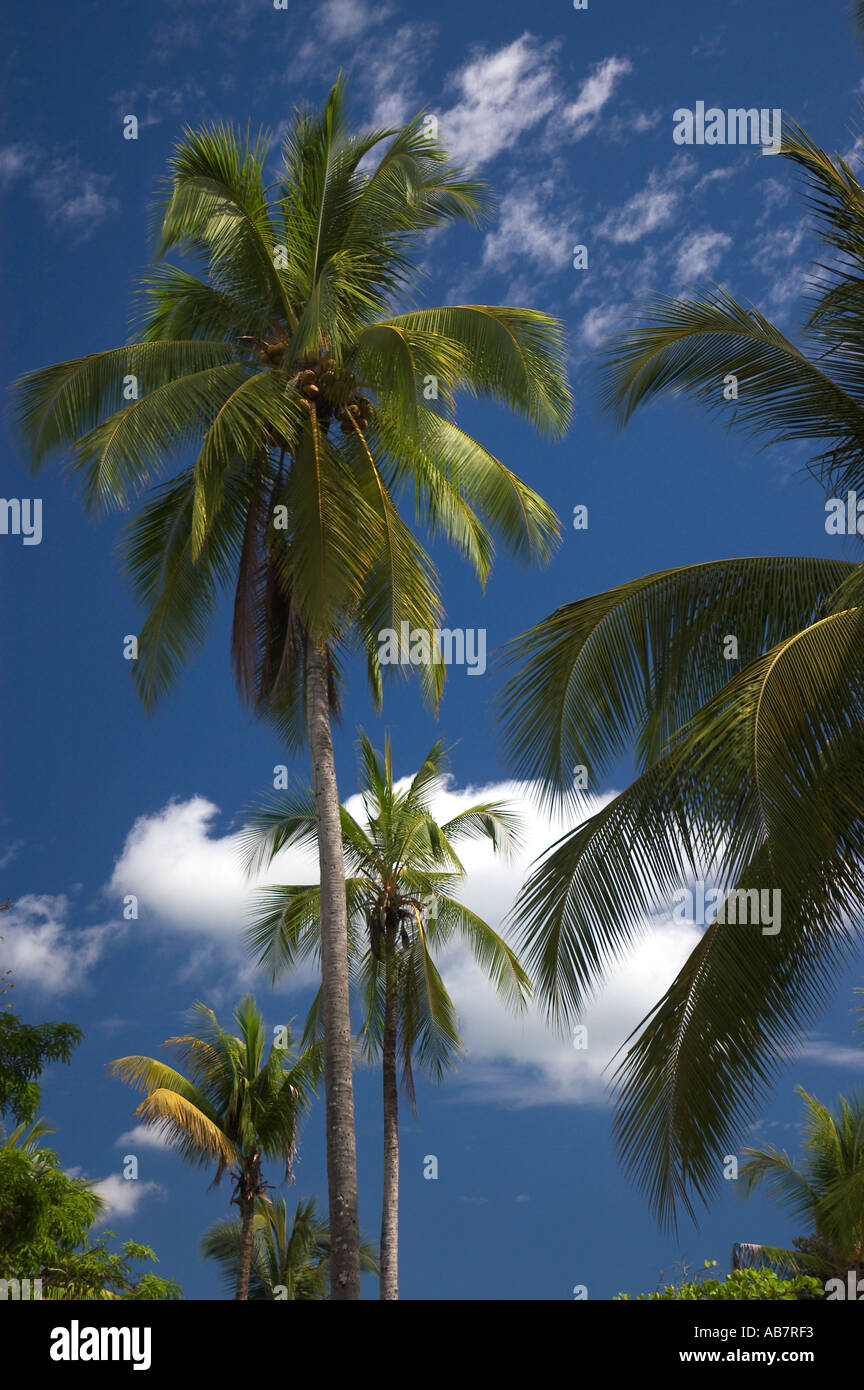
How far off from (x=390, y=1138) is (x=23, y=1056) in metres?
7.98

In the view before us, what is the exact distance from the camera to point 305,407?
13.7m

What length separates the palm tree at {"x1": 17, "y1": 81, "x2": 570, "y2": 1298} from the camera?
12.9m

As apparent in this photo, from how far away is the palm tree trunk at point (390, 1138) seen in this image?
1830 centimetres

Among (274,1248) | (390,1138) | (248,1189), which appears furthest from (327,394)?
(274,1248)

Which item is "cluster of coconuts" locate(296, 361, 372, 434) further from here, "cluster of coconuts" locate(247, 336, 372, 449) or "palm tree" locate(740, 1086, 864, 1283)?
"palm tree" locate(740, 1086, 864, 1283)

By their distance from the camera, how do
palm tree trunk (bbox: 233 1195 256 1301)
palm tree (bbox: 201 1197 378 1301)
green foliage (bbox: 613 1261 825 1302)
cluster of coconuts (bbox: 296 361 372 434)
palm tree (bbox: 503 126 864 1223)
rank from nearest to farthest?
palm tree (bbox: 503 126 864 1223) → green foliage (bbox: 613 1261 825 1302) → cluster of coconuts (bbox: 296 361 372 434) → palm tree trunk (bbox: 233 1195 256 1301) → palm tree (bbox: 201 1197 378 1301)

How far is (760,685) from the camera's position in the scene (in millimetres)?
7219

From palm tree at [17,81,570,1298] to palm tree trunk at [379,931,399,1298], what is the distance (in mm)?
6396

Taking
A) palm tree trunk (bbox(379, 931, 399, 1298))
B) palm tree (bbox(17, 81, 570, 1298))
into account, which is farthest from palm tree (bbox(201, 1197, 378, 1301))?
palm tree (bbox(17, 81, 570, 1298))

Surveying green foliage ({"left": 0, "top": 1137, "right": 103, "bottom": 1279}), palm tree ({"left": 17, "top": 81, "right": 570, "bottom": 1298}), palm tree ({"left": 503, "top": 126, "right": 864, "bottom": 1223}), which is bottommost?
green foliage ({"left": 0, "top": 1137, "right": 103, "bottom": 1279})

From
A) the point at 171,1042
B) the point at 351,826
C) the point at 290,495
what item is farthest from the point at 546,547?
the point at 171,1042

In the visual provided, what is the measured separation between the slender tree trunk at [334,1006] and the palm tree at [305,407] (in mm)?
38

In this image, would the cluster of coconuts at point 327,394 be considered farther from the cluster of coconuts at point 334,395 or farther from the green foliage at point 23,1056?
the green foliage at point 23,1056

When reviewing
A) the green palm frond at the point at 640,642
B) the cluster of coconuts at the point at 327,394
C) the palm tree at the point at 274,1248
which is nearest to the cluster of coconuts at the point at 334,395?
the cluster of coconuts at the point at 327,394
